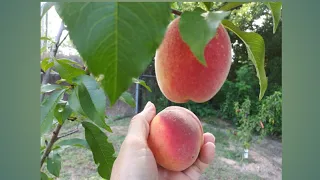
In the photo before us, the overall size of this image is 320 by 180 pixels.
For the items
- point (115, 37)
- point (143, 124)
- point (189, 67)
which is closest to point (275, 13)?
point (189, 67)

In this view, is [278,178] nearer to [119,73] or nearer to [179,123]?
[179,123]

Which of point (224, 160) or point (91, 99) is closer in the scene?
point (91, 99)

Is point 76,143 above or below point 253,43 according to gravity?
below

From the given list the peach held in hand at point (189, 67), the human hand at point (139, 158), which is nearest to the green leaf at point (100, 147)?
the human hand at point (139, 158)

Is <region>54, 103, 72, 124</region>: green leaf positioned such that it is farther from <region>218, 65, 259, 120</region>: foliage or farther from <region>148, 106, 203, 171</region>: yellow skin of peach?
<region>218, 65, 259, 120</region>: foliage

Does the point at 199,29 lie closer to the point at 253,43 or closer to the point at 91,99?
the point at 253,43

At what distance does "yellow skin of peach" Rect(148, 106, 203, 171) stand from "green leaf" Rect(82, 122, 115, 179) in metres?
0.19

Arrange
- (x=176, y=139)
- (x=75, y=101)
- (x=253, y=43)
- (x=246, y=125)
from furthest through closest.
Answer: (x=246, y=125)
(x=75, y=101)
(x=176, y=139)
(x=253, y=43)

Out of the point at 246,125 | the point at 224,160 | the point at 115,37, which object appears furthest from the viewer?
the point at 246,125

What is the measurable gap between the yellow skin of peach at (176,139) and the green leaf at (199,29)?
284mm

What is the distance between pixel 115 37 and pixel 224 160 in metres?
1.60

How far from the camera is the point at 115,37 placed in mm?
270

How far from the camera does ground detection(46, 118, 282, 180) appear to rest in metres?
1.41

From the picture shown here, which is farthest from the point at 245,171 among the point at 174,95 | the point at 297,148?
the point at 174,95
